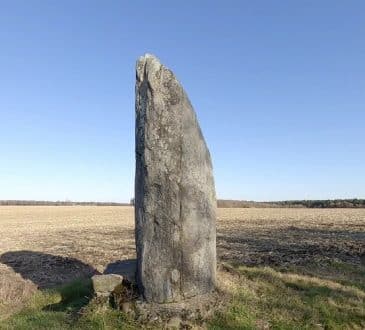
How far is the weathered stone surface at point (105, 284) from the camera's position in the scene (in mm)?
9070

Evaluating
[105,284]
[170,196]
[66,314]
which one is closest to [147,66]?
[170,196]

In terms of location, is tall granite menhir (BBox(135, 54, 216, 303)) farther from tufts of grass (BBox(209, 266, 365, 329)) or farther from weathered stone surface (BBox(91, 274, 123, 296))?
tufts of grass (BBox(209, 266, 365, 329))

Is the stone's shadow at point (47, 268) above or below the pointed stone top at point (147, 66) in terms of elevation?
below

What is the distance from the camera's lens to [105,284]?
29.8ft

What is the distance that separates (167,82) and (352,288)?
19.5 feet

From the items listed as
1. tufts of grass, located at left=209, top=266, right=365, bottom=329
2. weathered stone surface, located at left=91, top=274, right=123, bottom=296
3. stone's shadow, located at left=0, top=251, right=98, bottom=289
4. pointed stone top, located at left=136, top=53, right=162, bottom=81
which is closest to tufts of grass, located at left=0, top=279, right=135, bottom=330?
weathered stone surface, located at left=91, top=274, right=123, bottom=296

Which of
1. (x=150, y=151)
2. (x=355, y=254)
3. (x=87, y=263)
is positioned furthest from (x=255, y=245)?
(x=150, y=151)

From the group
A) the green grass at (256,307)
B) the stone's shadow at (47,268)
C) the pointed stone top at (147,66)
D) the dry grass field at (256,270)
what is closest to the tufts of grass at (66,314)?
the green grass at (256,307)

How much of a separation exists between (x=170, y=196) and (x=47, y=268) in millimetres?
7357

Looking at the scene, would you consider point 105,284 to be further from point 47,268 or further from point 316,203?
point 316,203

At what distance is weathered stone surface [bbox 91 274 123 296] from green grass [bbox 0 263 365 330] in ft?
0.90

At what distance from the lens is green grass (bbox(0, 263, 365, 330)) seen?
8445mm

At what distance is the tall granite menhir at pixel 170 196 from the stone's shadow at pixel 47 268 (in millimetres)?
4414

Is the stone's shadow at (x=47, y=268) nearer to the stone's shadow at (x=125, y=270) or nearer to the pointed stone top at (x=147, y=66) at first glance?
the stone's shadow at (x=125, y=270)
